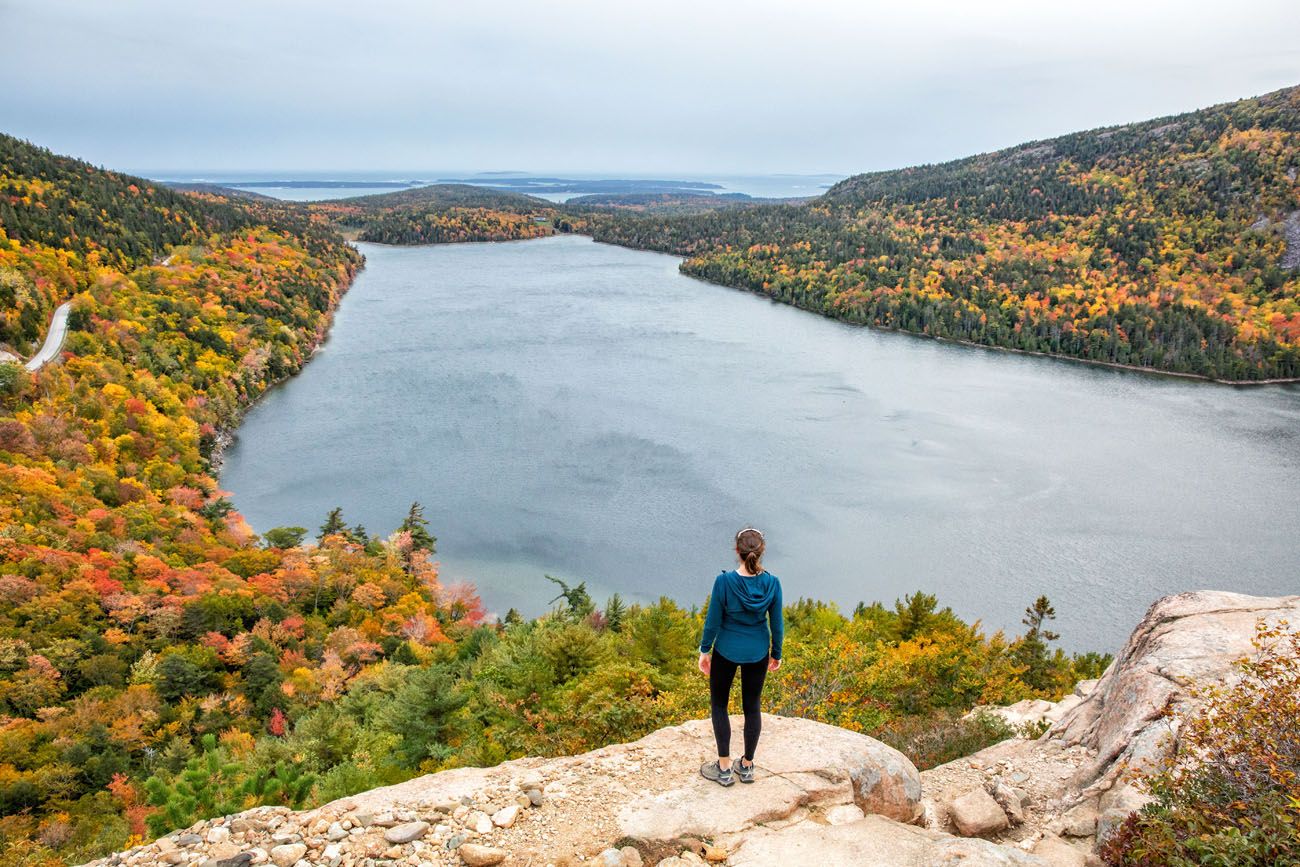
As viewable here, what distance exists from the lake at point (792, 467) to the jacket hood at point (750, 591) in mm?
A: 29682

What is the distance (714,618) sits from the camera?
6.96 m

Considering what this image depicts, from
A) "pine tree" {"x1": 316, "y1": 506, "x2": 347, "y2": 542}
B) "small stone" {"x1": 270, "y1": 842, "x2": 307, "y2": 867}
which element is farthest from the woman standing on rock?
"pine tree" {"x1": 316, "y1": 506, "x2": 347, "y2": 542}

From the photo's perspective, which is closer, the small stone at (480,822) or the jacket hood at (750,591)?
the jacket hood at (750,591)

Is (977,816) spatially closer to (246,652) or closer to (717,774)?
(717,774)

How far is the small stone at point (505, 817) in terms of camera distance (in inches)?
278

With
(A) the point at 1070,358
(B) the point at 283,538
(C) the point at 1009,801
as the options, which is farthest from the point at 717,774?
(A) the point at 1070,358

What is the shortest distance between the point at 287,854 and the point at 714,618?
14.7 ft

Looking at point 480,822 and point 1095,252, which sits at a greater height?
point 1095,252

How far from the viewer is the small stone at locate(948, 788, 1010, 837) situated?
7828 mm

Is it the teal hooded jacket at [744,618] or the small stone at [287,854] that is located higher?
the teal hooded jacket at [744,618]

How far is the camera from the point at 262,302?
260ft

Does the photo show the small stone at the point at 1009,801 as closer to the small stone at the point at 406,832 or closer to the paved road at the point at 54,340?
the small stone at the point at 406,832

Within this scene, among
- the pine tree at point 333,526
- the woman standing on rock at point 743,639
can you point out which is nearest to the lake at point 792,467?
the pine tree at point 333,526

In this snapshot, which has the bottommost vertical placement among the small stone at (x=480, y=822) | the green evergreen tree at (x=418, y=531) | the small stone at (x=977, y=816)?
the green evergreen tree at (x=418, y=531)
